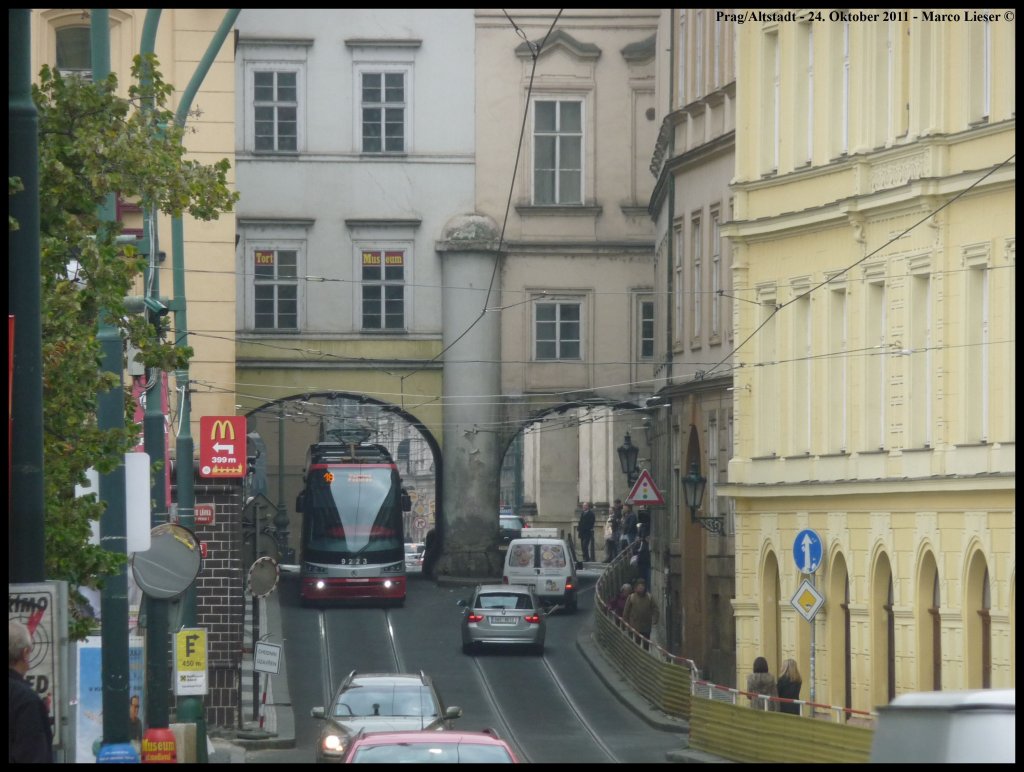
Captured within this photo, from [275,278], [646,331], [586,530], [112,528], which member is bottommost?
[586,530]

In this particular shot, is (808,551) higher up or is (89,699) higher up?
(808,551)

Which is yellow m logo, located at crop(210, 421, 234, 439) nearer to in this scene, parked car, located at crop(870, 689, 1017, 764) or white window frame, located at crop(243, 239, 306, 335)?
white window frame, located at crop(243, 239, 306, 335)

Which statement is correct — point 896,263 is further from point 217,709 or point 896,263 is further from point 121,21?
point 121,21

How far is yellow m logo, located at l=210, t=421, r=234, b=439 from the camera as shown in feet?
117

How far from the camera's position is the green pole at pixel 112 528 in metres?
16.9

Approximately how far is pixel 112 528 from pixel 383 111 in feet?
132

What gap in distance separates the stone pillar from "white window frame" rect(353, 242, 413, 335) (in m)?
0.86

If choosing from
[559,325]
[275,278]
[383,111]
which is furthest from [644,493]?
[383,111]

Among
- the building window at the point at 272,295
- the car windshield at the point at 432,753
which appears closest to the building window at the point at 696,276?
the building window at the point at 272,295

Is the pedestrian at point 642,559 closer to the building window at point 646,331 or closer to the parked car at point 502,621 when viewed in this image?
the parked car at point 502,621

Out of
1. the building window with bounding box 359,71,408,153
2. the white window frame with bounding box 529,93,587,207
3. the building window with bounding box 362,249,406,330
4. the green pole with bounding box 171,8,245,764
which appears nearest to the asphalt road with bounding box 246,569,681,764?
the green pole with bounding box 171,8,245,764

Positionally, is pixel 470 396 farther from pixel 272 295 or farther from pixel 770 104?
pixel 770 104

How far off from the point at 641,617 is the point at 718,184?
8.14 m

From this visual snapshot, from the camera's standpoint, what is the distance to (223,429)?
35.7 m
